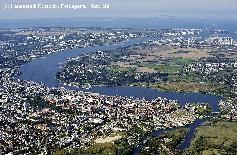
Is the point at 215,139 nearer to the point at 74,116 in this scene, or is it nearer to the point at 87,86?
the point at 74,116

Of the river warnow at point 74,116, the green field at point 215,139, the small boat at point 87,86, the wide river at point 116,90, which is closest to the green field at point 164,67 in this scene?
the wide river at point 116,90

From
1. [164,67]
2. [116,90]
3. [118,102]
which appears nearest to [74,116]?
[118,102]

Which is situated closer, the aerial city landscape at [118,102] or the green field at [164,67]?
the aerial city landscape at [118,102]

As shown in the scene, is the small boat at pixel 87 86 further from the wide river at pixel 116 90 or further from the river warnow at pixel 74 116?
the river warnow at pixel 74 116

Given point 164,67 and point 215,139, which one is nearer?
point 215,139

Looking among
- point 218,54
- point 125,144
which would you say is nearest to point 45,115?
point 125,144

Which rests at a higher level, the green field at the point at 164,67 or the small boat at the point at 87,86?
the green field at the point at 164,67

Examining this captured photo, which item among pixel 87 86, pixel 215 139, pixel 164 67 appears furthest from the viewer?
pixel 164 67

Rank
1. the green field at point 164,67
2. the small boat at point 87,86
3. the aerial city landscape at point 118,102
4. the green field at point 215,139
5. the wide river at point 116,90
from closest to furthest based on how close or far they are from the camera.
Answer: the green field at point 215,139, the aerial city landscape at point 118,102, the wide river at point 116,90, the small boat at point 87,86, the green field at point 164,67

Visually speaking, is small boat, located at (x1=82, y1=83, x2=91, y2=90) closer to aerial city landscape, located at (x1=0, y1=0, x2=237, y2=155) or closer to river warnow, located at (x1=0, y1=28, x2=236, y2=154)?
aerial city landscape, located at (x1=0, y1=0, x2=237, y2=155)
